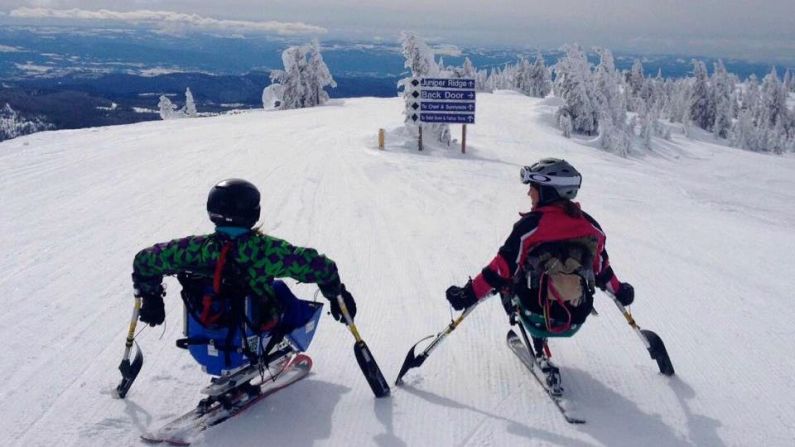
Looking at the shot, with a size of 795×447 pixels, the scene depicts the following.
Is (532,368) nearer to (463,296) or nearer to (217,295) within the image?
(463,296)

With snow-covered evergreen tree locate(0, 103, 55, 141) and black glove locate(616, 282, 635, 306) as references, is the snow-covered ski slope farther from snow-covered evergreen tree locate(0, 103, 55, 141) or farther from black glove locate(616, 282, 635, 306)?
snow-covered evergreen tree locate(0, 103, 55, 141)

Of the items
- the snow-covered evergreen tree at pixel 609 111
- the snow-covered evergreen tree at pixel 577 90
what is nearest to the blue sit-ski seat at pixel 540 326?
the snow-covered evergreen tree at pixel 609 111

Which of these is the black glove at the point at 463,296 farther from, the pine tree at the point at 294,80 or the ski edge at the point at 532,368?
the pine tree at the point at 294,80

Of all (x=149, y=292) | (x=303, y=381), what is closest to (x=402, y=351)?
(x=303, y=381)

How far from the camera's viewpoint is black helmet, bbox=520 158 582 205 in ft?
14.2

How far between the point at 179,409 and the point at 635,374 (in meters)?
3.72

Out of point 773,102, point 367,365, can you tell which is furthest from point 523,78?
point 367,365

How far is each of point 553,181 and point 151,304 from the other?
9.90 feet

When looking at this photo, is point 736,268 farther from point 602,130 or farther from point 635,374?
point 602,130

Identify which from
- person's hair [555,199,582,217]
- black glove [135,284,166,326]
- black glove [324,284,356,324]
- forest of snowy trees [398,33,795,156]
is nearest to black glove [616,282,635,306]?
person's hair [555,199,582,217]

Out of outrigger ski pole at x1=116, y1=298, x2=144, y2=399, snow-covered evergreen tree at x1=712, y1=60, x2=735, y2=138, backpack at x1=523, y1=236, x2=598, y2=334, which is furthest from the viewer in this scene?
snow-covered evergreen tree at x1=712, y1=60, x2=735, y2=138

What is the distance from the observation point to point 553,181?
4.33 m

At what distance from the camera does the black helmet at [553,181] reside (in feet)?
14.2

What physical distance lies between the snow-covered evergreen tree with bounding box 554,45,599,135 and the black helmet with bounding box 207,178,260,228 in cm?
3865
